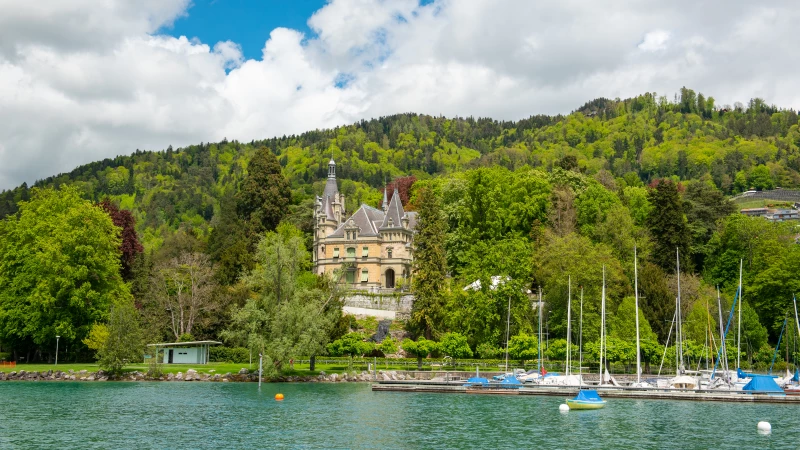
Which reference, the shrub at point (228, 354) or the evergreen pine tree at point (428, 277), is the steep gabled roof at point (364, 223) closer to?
the evergreen pine tree at point (428, 277)

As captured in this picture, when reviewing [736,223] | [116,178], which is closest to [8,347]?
[736,223]

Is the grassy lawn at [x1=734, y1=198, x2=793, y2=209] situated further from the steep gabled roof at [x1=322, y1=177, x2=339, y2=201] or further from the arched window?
the steep gabled roof at [x1=322, y1=177, x2=339, y2=201]

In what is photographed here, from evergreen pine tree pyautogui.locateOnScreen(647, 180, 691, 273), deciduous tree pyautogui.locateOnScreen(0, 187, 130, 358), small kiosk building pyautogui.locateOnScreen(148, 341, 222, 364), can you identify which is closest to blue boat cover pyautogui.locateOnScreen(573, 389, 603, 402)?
evergreen pine tree pyautogui.locateOnScreen(647, 180, 691, 273)

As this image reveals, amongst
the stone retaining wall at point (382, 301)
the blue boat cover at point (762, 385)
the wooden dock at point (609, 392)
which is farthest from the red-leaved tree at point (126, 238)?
the blue boat cover at point (762, 385)

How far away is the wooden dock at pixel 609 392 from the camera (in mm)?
44719

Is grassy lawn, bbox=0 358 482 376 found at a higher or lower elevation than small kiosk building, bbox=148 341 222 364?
lower

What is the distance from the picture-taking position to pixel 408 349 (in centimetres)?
5772

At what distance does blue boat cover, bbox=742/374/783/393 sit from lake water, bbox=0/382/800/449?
1778 mm

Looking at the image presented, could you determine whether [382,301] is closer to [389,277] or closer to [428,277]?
[428,277]

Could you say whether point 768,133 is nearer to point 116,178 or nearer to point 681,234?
point 681,234

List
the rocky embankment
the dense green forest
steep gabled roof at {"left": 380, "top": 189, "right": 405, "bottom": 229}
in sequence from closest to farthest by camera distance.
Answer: the rocky embankment → the dense green forest → steep gabled roof at {"left": 380, "top": 189, "right": 405, "bottom": 229}

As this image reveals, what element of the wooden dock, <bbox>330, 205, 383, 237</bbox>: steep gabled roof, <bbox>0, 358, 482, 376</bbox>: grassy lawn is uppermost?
<bbox>330, 205, 383, 237</bbox>: steep gabled roof

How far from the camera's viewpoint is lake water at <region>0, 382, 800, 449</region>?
2948 cm

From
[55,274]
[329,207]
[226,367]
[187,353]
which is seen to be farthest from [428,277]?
[55,274]
